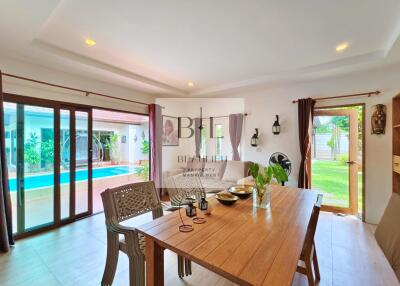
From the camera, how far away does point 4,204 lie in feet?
7.52

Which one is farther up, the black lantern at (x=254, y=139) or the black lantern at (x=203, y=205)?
the black lantern at (x=254, y=139)

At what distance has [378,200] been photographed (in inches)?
116

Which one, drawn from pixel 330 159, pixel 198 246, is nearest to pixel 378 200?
pixel 330 159

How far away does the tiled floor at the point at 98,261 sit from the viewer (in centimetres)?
176

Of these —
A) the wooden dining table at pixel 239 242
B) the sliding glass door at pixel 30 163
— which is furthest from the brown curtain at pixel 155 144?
the wooden dining table at pixel 239 242

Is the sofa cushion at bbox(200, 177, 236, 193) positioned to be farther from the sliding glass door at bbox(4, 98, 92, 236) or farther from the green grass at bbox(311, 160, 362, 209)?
the sliding glass door at bbox(4, 98, 92, 236)

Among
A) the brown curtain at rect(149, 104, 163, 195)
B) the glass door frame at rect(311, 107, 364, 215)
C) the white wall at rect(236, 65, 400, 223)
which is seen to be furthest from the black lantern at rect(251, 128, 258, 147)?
the brown curtain at rect(149, 104, 163, 195)

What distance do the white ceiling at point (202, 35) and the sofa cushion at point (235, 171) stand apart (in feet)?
6.13

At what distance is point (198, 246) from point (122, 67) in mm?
2969

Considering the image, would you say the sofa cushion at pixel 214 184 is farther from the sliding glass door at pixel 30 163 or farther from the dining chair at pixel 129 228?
the sliding glass door at pixel 30 163

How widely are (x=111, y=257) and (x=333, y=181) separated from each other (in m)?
3.79

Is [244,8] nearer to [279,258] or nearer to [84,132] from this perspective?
[279,258]

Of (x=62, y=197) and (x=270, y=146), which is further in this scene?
(x=270, y=146)

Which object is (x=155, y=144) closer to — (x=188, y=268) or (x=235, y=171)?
(x=235, y=171)
